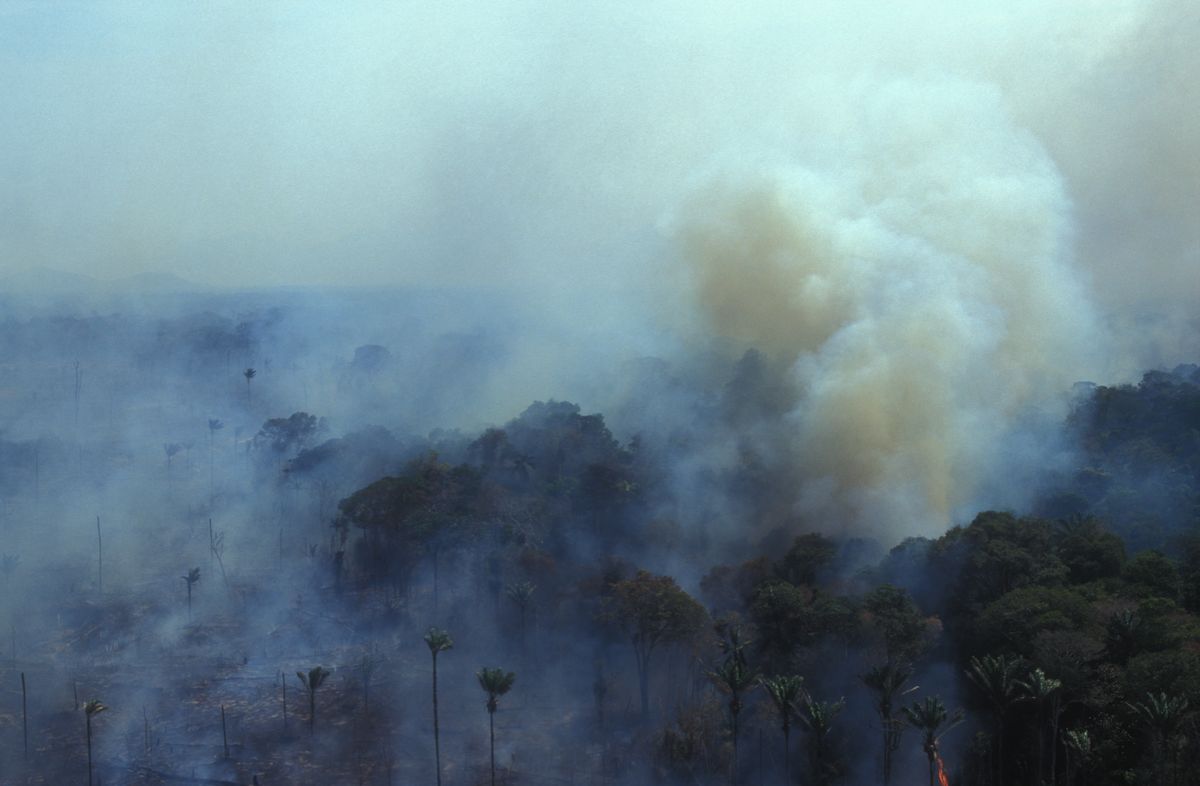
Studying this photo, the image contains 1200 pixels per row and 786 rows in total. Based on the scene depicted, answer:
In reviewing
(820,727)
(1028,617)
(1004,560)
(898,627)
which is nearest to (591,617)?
(898,627)

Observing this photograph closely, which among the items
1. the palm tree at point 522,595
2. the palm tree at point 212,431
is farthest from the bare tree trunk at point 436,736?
the palm tree at point 212,431

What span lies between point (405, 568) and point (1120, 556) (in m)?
31.4

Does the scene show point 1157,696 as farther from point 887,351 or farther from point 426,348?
point 426,348

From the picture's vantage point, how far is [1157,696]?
2739cm

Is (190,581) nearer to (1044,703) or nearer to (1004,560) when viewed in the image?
(1004,560)

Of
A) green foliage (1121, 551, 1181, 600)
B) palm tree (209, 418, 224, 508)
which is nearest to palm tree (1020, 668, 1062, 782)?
green foliage (1121, 551, 1181, 600)

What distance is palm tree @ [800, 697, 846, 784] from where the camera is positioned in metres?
30.4

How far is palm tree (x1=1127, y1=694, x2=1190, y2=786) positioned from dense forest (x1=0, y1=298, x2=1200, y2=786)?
117 mm

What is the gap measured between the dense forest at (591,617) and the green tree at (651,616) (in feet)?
0.43

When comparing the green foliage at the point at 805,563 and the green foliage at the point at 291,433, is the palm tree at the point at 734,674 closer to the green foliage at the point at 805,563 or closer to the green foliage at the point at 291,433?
the green foliage at the point at 805,563

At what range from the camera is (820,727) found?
30297 millimetres

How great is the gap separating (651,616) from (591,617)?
17.0ft

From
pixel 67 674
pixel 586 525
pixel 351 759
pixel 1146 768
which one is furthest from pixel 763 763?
pixel 67 674

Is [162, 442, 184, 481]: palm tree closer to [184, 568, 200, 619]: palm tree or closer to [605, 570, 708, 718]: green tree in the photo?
[184, 568, 200, 619]: palm tree
